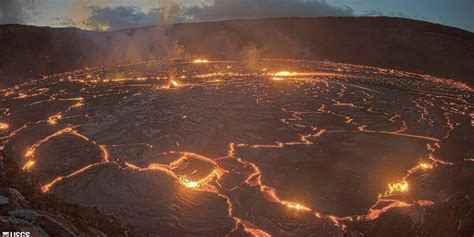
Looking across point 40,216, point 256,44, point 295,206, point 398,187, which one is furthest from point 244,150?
point 256,44

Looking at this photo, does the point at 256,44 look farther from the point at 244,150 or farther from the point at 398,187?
the point at 398,187

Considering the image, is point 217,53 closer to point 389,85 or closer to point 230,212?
point 389,85

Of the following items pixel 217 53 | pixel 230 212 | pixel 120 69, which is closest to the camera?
pixel 230 212

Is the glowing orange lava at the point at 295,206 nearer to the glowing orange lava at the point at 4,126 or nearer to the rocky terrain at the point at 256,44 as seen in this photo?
the glowing orange lava at the point at 4,126

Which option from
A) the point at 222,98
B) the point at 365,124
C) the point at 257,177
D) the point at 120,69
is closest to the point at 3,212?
the point at 257,177

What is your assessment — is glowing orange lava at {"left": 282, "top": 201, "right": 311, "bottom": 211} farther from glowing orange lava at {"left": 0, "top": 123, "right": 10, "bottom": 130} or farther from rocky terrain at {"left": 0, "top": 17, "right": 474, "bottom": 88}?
rocky terrain at {"left": 0, "top": 17, "right": 474, "bottom": 88}

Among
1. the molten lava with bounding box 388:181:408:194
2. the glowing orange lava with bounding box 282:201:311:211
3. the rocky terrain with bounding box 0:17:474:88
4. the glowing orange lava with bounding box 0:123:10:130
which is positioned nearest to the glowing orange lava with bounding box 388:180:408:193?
the molten lava with bounding box 388:181:408:194
